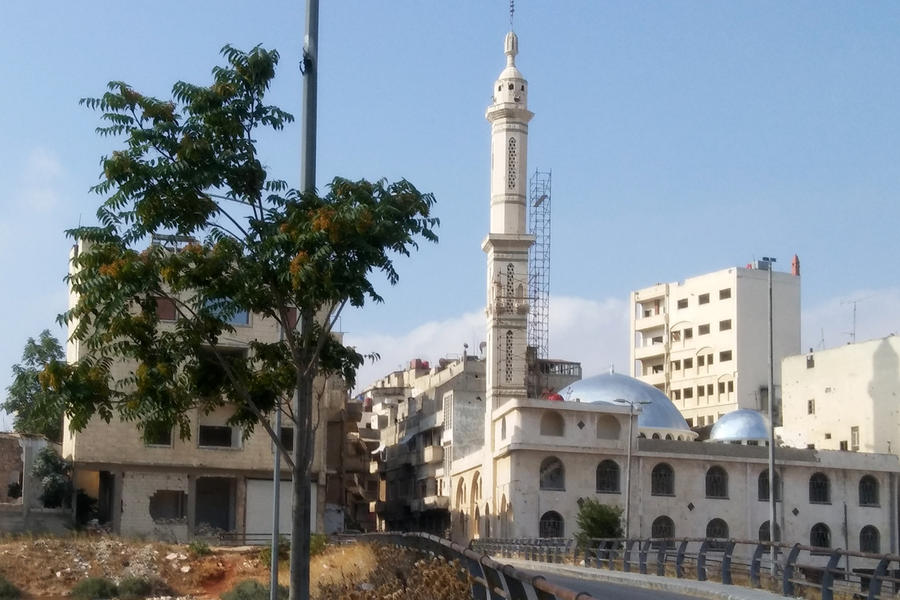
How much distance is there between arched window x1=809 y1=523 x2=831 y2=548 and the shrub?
38.7m

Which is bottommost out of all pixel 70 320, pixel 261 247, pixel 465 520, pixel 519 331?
pixel 465 520

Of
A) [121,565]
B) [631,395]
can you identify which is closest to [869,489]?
[631,395]

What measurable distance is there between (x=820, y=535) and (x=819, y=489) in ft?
7.69

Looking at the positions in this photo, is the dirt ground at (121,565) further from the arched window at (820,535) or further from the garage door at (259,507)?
the arched window at (820,535)

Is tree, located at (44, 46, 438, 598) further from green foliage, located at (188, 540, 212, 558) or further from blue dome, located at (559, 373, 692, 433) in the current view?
blue dome, located at (559, 373, 692, 433)

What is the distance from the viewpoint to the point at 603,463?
6216 centimetres

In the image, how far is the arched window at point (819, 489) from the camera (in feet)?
215

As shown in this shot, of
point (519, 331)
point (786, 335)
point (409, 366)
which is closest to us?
point (519, 331)

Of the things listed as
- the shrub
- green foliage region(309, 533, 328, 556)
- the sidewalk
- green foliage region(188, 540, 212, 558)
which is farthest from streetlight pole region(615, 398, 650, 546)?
the sidewalk

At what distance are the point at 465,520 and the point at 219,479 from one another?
19686 mm

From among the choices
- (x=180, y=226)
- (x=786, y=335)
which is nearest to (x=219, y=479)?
(x=180, y=226)

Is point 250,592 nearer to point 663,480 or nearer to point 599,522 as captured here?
point 599,522

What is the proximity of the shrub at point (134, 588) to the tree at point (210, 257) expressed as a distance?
22.2 m

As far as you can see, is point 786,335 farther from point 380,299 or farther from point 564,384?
point 380,299
